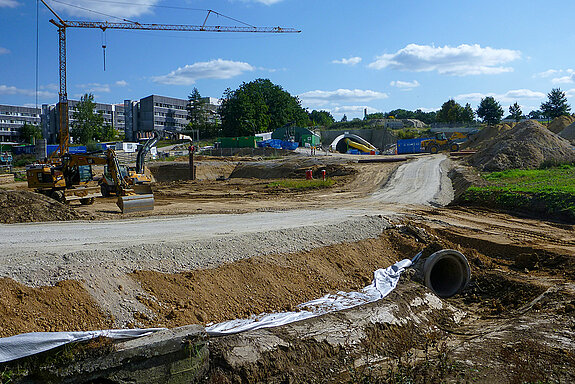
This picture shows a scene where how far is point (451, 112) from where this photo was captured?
93.6m

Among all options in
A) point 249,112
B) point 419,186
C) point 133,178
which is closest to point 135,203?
point 133,178

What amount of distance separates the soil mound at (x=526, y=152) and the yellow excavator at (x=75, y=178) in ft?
72.2

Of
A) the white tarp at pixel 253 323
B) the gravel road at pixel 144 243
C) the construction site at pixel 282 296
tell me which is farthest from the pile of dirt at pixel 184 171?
the white tarp at pixel 253 323

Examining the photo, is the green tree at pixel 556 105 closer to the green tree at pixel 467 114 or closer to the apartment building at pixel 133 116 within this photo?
the green tree at pixel 467 114

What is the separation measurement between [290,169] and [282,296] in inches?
1070

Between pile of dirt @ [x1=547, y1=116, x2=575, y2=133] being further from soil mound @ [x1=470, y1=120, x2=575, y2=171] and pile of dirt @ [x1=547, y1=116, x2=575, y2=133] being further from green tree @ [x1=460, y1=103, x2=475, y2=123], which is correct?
green tree @ [x1=460, y1=103, x2=475, y2=123]

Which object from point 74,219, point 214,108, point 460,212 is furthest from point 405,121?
point 74,219

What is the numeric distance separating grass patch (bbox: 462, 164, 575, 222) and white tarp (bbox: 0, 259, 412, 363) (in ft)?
29.8

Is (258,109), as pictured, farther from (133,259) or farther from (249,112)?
(133,259)

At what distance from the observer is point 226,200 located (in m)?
23.5

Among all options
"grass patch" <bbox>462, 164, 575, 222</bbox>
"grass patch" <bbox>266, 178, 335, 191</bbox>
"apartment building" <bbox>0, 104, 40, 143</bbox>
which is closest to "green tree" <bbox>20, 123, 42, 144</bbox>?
"apartment building" <bbox>0, 104, 40, 143</bbox>

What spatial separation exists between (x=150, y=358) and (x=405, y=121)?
10640cm

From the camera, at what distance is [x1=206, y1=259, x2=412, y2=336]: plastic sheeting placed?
7.20 metres

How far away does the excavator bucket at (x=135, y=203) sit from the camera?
→ 682 inches
